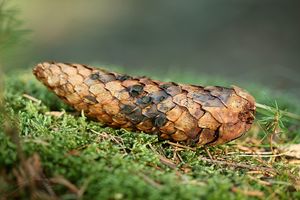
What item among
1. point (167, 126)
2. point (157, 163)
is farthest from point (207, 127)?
point (157, 163)

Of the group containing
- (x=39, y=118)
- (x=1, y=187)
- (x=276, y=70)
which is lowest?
(x=1, y=187)

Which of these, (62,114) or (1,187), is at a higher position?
(62,114)

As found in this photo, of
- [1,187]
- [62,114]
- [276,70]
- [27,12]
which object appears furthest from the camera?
[27,12]

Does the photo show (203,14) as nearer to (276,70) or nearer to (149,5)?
(149,5)

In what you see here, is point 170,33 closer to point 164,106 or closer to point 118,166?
point 164,106

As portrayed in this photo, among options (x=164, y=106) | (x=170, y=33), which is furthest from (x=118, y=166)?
(x=170, y=33)

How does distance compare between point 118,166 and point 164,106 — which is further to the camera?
point 164,106

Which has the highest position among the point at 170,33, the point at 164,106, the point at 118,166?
the point at 170,33
